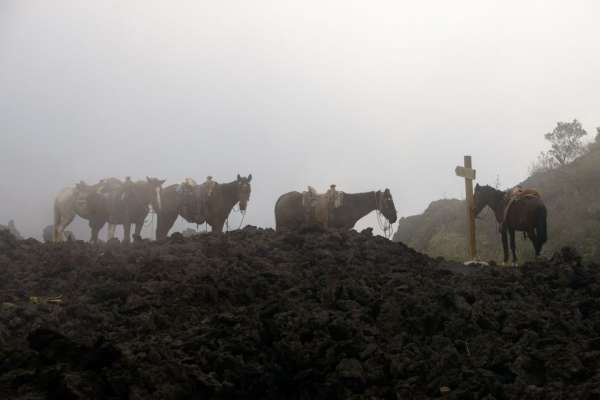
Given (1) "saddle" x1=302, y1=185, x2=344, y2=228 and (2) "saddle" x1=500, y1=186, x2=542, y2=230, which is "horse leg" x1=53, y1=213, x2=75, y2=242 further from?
(2) "saddle" x1=500, y1=186, x2=542, y2=230

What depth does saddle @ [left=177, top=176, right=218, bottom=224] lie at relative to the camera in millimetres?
16641

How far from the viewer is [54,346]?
555cm

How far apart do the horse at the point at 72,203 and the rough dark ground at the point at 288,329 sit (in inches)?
353

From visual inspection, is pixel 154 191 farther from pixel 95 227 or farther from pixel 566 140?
pixel 566 140

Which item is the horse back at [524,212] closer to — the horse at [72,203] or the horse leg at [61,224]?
the horse at [72,203]

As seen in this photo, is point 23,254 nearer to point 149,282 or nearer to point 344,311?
point 149,282

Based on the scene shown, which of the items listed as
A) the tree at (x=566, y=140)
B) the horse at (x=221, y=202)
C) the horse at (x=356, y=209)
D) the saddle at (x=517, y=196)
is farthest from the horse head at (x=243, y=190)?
the tree at (x=566, y=140)

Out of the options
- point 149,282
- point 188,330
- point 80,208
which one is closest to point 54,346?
point 188,330

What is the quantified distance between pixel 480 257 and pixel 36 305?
18.1 m

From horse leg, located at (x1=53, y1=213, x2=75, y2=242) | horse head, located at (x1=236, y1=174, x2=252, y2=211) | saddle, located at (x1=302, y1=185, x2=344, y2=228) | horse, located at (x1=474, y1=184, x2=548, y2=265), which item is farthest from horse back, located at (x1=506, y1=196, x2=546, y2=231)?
horse leg, located at (x1=53, y1=213, x2=75, y2=242)

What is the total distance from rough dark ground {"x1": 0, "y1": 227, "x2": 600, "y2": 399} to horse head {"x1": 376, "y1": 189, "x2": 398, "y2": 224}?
7165mm

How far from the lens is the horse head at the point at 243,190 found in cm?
1661

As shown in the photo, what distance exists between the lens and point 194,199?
16859mm

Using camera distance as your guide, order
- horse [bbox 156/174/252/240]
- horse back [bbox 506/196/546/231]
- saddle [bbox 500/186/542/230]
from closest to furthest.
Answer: horse back [bbox 506/196/546/231]
saddle [bbox 500/186/542/230]
horse [bbox 156/174/252/240]
